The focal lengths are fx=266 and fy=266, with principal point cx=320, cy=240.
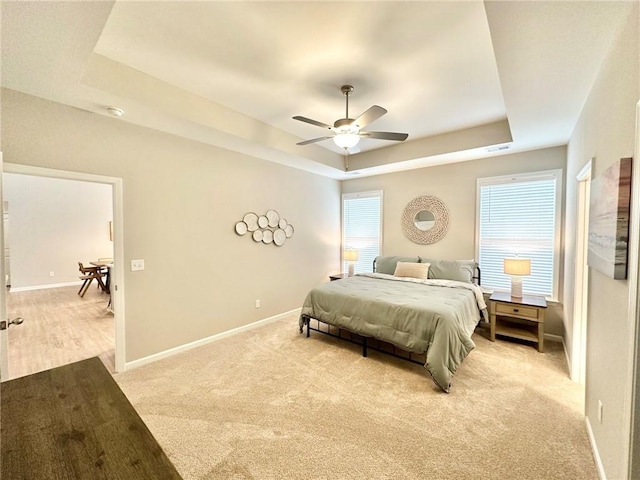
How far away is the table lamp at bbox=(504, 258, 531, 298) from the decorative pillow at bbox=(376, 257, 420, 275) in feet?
4.37

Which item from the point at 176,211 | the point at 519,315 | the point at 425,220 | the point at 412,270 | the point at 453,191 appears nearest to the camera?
the point at 176,211

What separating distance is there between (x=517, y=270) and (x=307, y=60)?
3.59 meters

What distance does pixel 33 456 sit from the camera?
32.0 inches

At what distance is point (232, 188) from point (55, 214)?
6.54 m

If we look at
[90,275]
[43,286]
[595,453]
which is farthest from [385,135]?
[43,286]

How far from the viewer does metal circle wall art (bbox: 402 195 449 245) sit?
4633 mm

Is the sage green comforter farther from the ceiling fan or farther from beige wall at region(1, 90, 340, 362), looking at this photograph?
the ceiling fan

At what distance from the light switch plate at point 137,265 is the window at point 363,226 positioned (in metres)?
3.96

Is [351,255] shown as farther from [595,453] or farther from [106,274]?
[106,274]

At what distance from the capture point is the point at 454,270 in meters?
4.12

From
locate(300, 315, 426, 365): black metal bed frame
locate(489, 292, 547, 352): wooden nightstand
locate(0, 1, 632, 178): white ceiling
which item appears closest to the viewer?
locate(0, 1, 632, 178): white ceiling

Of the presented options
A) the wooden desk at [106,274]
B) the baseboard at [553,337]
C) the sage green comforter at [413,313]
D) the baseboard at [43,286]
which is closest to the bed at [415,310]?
the sage green comforter at [413,313]

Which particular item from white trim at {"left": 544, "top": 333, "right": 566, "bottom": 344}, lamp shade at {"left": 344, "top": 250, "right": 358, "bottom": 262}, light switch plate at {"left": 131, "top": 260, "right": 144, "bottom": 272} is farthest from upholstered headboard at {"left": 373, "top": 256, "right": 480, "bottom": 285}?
light switch plate at {"left": 131, "top": 260, "right": 144, "bottom": 272}

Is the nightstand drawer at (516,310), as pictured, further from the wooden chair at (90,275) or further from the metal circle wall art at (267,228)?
the wooden chair at (90,275)
